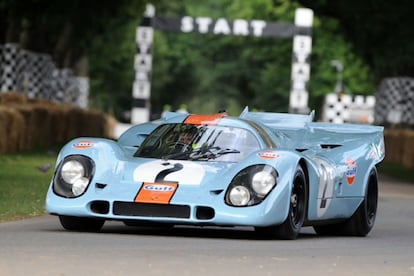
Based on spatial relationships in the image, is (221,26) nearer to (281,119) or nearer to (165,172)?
(281,119)

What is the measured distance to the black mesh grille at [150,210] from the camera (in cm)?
1078

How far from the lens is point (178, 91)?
329 ft

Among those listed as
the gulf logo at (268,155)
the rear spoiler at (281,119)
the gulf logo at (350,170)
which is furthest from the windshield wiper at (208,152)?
the rear spoiler at (281,119)

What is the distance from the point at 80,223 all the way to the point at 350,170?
257 centimetres

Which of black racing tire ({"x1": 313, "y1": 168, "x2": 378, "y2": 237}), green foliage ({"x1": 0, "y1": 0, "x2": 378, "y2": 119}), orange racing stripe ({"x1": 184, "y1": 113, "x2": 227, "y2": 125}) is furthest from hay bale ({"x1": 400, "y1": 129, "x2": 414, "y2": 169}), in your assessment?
orange racing stripe ({"x1": 184, "y1": 113, "x2": 227, "y2": 125})

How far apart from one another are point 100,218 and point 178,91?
293ft

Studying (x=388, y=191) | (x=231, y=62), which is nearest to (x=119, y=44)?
(x=231, y=62)

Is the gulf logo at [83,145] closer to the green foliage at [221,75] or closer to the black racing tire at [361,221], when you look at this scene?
the black racing tire at [361,221]

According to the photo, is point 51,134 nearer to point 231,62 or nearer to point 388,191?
point 388,191

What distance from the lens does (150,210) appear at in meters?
10.8

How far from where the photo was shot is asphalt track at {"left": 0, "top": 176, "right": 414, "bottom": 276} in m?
8.70

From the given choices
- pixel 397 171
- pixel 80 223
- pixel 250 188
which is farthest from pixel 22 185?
pixel 397 171

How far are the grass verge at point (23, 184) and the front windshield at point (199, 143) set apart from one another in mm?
1981

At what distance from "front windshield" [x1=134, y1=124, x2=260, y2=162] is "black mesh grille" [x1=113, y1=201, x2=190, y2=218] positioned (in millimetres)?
705
